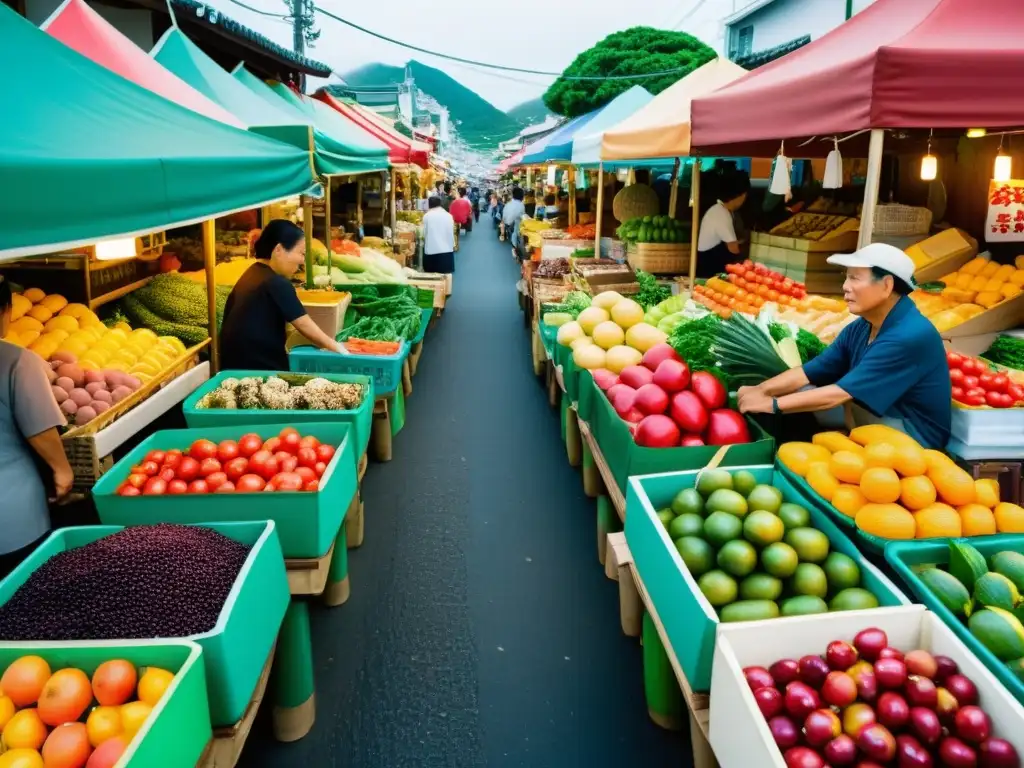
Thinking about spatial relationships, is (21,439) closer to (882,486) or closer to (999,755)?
(882,486)

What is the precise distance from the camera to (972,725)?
1808mm

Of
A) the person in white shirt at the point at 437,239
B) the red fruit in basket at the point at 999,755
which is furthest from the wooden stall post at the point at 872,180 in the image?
the person in white shirt at the point at 437,239

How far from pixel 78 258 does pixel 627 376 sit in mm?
4131

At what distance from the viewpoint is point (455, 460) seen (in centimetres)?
615

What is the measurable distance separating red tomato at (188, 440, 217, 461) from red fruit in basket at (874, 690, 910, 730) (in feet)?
9.18

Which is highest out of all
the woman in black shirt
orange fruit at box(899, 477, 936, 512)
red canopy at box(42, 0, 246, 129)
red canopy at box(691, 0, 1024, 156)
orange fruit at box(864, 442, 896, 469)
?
red canopy at box(42, 0, 246, 129)

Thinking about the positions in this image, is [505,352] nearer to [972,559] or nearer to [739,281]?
[739,281]

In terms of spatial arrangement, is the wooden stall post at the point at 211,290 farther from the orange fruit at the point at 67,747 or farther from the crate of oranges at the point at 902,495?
the crate of oranges at the point at 902,495

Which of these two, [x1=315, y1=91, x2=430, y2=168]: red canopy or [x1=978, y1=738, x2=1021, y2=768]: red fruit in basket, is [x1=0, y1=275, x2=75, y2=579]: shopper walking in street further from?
[x1=315, y1=91, x2=430, y2=168]: red canopy

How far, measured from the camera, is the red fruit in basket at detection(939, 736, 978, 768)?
1.75 metres

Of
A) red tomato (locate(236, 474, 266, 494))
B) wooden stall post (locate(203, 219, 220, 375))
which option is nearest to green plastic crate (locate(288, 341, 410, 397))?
wooden stall post (locate(203, 219, 220, 375))

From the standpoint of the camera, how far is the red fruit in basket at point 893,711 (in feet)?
6.12

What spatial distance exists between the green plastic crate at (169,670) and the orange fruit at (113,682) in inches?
2.2

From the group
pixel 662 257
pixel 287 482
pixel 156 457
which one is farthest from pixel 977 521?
pixel 662 257
